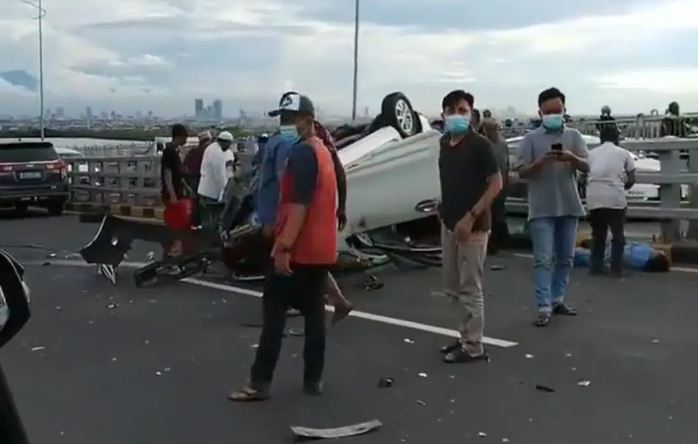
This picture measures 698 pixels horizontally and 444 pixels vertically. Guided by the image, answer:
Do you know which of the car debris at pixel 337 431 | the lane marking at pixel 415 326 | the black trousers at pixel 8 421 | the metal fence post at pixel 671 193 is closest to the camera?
the black trousers at pixel 8 421

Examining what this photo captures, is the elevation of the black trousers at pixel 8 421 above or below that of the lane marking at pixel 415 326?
above

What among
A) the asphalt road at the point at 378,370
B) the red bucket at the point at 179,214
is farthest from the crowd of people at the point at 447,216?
the red bucket at the point at 179,214

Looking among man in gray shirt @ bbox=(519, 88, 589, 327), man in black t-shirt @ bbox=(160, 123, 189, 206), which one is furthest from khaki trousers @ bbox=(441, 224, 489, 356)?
man in black t-shirt @ bbox=(160, 123, 189, 206)

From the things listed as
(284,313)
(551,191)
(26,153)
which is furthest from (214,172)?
(26,153)

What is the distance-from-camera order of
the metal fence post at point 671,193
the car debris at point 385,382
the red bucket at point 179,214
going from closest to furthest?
the car debris at point 385,382
the metal fence post at point 671,193
the red bucket at point 179,214

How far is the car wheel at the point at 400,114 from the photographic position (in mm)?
11609

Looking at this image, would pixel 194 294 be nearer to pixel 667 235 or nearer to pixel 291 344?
pixel 291 344

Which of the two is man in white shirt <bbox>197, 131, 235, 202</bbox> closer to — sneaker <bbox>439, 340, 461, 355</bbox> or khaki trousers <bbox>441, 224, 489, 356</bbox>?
sneaker <bbox>439, 340, 461, 355</bbox>

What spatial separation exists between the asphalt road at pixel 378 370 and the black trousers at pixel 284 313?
0.73 feet

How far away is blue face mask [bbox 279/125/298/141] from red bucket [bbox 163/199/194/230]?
5247 mm

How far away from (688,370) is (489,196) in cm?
177

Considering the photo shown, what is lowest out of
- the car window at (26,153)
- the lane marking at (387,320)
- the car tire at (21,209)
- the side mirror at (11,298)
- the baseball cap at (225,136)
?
the car tire at (21,209)

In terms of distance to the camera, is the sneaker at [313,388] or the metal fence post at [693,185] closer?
the sneaker at [313,388]

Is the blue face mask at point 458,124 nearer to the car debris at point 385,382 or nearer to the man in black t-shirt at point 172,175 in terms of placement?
the car debris at point 385,382
